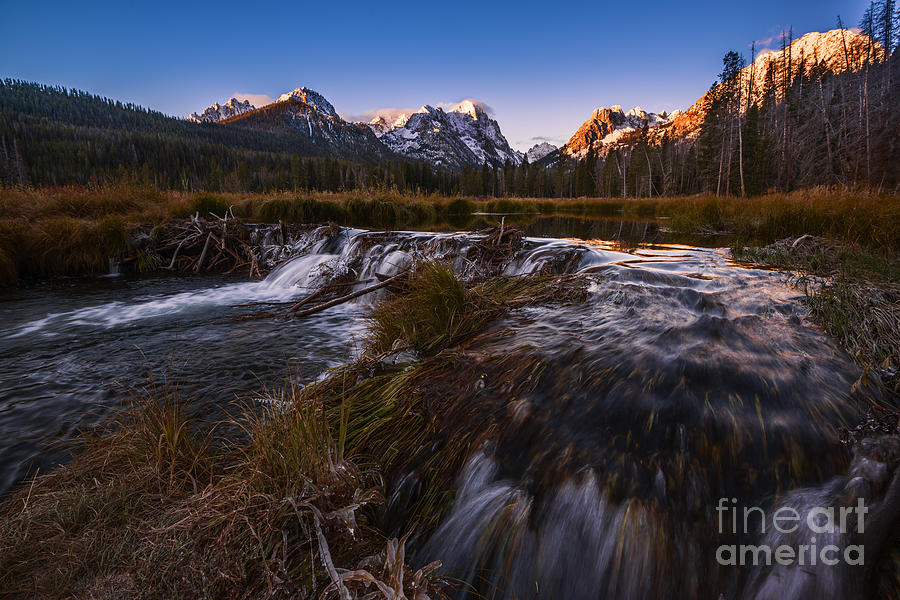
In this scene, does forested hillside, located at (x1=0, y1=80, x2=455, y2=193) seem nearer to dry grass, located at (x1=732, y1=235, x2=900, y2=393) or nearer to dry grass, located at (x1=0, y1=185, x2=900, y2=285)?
dry grass, located at (x1=0, y1=185, x2=900, y2=285)

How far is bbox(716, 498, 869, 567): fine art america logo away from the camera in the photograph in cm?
147

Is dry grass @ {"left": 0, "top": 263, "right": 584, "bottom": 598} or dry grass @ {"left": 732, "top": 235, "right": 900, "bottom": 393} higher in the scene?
dry grass @ {"left": 732, "top": 235, "right": 900, "bottom": 393}

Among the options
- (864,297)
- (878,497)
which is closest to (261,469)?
(878,497)

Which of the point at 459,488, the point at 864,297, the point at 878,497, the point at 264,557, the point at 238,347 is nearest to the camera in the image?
the point at 264,557

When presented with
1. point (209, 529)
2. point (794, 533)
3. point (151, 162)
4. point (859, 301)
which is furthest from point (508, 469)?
point (151, 162)

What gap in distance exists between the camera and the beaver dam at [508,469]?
1.45 m

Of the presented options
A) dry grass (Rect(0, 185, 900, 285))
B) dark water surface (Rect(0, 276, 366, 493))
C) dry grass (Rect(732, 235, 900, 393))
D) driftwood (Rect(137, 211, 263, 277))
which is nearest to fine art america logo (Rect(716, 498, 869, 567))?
dry grass (Rect(732, 235, 900, 393))

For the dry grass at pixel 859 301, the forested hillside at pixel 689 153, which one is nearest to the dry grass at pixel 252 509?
the dry grass at pixel 859 301

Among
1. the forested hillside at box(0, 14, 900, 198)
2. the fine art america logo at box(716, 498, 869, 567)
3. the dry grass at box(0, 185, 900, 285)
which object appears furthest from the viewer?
the forested hillside at box(0, 14, 900, 198)

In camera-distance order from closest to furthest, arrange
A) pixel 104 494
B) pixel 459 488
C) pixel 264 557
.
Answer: pixel 264 557 → pixel 104 494 → pixel 459 488

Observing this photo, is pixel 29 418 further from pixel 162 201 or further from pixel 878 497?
pixel 162 201

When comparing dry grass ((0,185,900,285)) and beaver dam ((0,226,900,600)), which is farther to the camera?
dry grass ((0,185,900,285))

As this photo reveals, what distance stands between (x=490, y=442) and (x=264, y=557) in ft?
3.83

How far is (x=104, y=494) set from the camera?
1771mm
